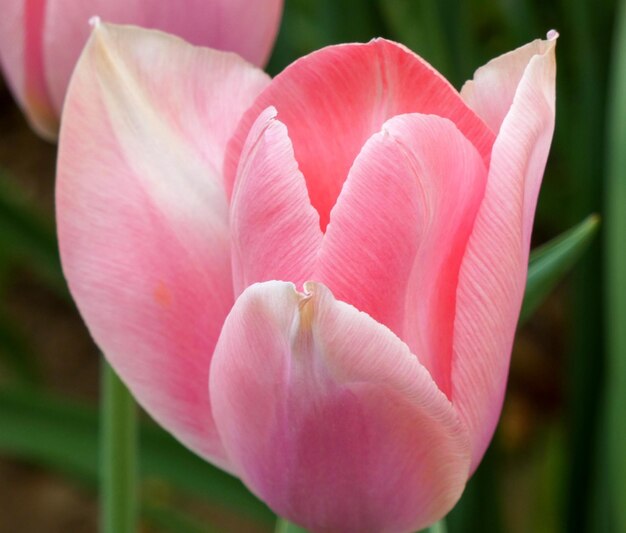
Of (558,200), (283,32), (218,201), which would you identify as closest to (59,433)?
(283,32)

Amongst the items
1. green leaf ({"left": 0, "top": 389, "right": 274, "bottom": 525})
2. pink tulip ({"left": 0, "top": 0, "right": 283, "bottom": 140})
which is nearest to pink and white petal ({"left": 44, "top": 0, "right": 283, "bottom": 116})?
pink tulip ({"left": 0, "top": 0, "right": 283, "bottom": 140})

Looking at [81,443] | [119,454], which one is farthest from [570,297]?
[119,454]

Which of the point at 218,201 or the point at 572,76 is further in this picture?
the point at 572,76

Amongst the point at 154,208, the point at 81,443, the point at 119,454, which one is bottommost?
the point at 81,443

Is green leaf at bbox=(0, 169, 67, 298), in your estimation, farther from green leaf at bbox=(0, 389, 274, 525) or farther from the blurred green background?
green leaf at bbox=(0, 389, 274, 525)

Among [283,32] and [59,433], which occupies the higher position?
[283,32]

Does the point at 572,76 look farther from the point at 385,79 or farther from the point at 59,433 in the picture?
the point at 385,79

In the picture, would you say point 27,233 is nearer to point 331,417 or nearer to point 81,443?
point 81,443
